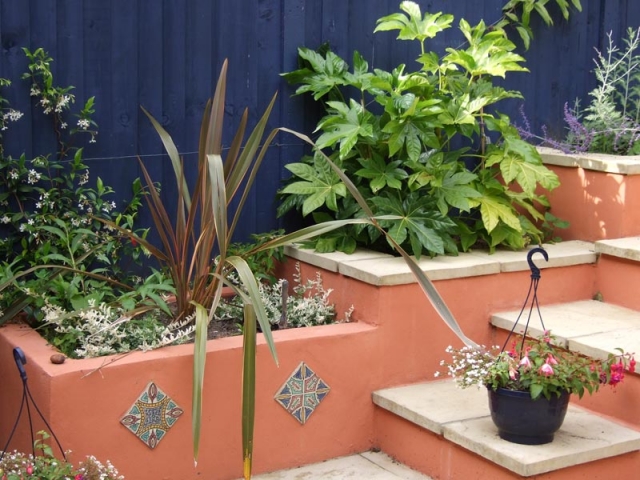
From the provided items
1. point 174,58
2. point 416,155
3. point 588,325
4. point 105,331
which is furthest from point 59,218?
point 588,325

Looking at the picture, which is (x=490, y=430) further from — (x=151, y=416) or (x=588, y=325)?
(x=151, y=416)

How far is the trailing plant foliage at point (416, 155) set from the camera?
14.1 feet

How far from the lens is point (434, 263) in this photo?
14.1 ft

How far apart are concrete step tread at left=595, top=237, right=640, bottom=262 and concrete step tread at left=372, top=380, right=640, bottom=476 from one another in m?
0.83

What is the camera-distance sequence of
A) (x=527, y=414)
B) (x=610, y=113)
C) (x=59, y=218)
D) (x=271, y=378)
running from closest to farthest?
(x=527, y=414)
(x=271, y=378)
(x=59, y=218)
(x=610, y=113)

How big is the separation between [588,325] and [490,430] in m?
0.83

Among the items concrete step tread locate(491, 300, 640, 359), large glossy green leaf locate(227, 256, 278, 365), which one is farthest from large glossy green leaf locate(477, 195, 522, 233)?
large glossy green leaf locate(227, 256, 278, 365)

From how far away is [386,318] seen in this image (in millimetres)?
4105

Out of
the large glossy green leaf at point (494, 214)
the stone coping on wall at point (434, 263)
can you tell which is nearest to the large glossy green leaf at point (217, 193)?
the stone coping on wall at point (434, 263)

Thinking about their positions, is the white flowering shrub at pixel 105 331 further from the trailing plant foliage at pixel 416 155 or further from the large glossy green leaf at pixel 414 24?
the large glossy green leaf at pixel 414 24

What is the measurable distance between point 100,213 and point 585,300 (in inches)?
89.2

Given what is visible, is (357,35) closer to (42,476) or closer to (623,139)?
(623,139)

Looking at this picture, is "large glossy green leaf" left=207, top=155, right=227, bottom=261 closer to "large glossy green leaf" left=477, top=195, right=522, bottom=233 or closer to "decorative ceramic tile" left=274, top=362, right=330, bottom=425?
"decorative ceramic tile" left=274, top=362, right=330, bottom=425

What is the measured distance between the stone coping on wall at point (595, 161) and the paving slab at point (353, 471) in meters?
1.79
